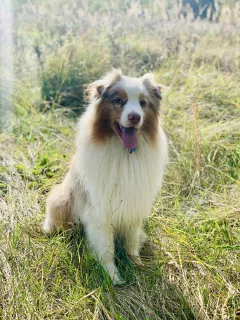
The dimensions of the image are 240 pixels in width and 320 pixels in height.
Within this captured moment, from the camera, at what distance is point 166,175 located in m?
4.14

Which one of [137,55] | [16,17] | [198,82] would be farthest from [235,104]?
Answer: [16,17]

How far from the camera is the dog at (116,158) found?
2.71 m

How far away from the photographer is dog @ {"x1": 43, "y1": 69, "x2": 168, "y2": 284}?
2715 mm

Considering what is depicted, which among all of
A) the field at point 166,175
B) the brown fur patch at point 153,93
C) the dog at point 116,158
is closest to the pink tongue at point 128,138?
the dog at point 116,158

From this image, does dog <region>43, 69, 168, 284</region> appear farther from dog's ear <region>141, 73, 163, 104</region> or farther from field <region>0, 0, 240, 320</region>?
field <region>0, 0, 240, 320</region>

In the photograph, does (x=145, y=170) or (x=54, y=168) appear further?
(x=54, y=168)

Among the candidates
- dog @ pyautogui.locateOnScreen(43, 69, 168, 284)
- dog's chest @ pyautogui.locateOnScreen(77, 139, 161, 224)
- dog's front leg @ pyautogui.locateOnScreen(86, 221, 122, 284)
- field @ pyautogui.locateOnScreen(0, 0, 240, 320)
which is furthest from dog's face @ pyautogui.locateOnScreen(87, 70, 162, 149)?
field @ pyautogui.locateOnScreen(0, 0, 240, 320)

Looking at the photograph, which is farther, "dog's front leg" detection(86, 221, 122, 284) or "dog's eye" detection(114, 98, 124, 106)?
"dog's front leg" detection(86, 221, 122, 284)

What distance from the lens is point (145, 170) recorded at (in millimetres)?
2881

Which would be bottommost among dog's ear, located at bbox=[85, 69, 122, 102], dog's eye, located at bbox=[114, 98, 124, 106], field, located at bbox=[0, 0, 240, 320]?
field, located at bbox=[0, 0, 240, 320]

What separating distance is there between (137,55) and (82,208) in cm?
444

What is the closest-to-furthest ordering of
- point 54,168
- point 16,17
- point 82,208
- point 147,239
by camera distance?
point 82,208 → point 147,239 → point 54,168 → point 16,17

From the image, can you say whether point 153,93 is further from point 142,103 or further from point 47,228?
point 47,228

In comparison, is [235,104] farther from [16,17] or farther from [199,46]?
[16,17]
